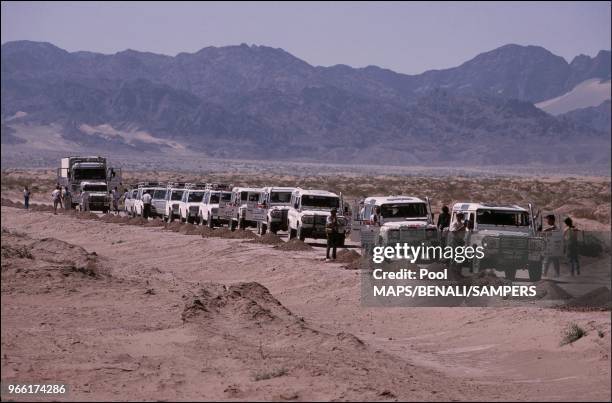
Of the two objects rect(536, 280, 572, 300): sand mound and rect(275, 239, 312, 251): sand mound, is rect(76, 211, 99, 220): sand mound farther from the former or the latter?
rect(536, 280, 572, 300): sand mound

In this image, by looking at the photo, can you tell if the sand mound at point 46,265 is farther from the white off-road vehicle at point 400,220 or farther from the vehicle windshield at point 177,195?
the vehicle windshield at point 177,195

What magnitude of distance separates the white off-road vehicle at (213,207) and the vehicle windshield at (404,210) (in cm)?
1572

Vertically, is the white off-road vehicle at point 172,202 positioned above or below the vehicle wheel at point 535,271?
below

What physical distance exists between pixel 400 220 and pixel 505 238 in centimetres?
437

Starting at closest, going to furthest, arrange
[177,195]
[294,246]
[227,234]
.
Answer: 1. [294,246]
2. [227,234]
3. [177,195]

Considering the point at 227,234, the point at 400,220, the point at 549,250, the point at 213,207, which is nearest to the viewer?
the point at 549,250

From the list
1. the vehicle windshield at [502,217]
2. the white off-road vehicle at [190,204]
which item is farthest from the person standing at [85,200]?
the vehicle windshield at [502,217]

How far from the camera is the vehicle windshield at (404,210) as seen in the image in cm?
2739

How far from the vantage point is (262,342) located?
16.5 meters

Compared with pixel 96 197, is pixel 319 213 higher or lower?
higher

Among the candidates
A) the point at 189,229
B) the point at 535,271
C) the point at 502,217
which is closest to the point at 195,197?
the point at 189,229

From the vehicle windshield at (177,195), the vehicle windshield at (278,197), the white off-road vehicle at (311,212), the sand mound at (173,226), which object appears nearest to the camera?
the white off-road vehicle at (311,212)

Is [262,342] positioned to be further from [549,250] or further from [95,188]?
[95,188]

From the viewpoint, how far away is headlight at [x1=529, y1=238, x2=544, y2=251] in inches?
915
